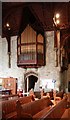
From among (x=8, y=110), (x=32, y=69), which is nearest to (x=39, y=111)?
(x=8, y=110)

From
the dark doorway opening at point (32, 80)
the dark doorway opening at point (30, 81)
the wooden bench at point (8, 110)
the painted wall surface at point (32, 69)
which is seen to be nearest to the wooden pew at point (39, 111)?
the wooden bench at point (8, 110)

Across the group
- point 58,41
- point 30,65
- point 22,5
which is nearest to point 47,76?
point 30,65

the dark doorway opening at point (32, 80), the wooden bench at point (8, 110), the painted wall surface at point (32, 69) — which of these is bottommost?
the wooden bench at point (8, 110)

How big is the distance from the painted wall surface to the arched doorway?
20 centimetres

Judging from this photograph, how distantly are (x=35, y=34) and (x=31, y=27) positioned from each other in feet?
1.38

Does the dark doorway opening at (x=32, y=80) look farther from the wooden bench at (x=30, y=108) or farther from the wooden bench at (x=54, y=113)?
the wooden bench at (x=54, y=113)

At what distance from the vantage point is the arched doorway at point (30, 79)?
12.4 m

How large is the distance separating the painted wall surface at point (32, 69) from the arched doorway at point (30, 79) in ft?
0.66

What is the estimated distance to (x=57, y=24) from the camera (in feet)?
36.9

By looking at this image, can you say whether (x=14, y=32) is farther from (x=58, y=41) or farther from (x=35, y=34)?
(x=58, y=41)

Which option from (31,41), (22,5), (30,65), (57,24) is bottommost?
(30,65)

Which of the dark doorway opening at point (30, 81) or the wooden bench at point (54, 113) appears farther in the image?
the dark doorway opening at point (30, 81)

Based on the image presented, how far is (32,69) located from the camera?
12273mm

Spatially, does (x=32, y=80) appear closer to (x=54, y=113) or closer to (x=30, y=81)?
(x=30, y=81)
